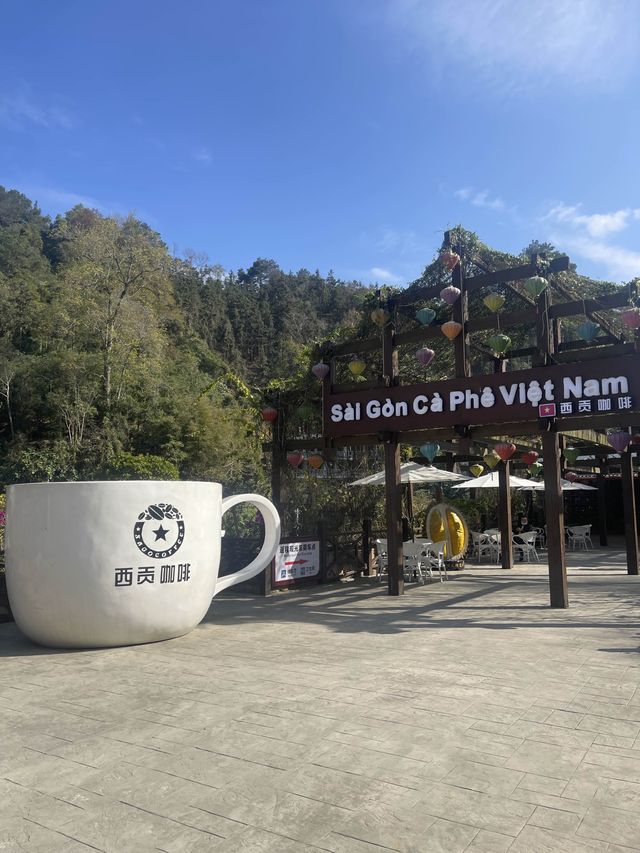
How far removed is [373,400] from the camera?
9.16 meters

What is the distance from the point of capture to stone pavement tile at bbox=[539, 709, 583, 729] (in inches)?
143

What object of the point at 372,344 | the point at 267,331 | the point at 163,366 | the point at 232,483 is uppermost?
the point at 267,331

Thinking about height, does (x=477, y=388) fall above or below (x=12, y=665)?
above

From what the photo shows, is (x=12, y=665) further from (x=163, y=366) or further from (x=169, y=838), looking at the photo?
(x=163, y=366)

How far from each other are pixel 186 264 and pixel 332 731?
5415cm

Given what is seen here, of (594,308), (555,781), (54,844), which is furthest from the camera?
(594,308)

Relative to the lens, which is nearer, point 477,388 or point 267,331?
point 477,388

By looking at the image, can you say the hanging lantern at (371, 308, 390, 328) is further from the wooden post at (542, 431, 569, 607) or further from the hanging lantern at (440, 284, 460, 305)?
the wooden post at (542, 431, 569, 607)

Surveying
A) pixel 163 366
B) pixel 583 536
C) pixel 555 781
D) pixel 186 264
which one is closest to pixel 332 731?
pixel 555 781

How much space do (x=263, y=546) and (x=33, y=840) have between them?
15.2 feet

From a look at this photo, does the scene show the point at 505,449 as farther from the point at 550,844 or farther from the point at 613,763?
the point at 550,844

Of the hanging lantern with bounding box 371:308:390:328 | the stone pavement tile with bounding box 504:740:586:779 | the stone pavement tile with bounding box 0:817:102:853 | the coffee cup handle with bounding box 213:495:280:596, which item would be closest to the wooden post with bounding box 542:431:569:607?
the hanging lantern with bounding box 371:308:390:328

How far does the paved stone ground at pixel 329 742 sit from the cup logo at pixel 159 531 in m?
0.91

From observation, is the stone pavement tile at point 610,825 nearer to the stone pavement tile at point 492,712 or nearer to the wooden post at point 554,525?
the stone pavement tile at point 492,712
